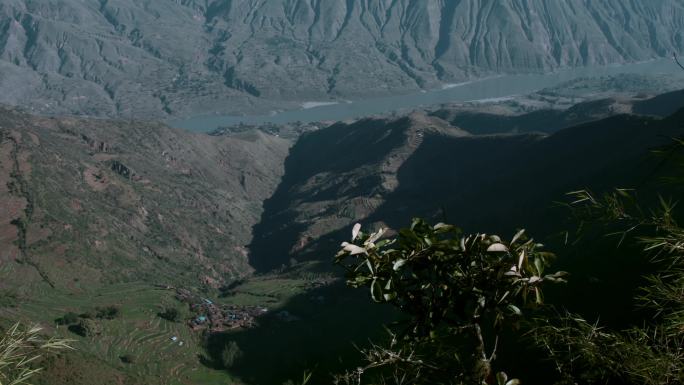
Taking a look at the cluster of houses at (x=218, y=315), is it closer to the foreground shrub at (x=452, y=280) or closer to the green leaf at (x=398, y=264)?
the foreground shrub at (x=452, y=280)

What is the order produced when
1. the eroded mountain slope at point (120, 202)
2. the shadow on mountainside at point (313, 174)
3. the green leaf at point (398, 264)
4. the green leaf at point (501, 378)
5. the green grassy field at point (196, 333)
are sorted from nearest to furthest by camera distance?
the green leaf at point (501, 378), the green leaf at point (398, 264), the green grassy field at point (196, 333), the eroded mountain slope at point (120, 202), the shadow on mountainside at point (313, 174)

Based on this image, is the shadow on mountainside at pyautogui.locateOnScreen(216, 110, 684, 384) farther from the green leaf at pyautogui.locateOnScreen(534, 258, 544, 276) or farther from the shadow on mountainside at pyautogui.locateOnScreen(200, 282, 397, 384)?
the green leaf at pyautogui.locateOnScreen(534, 258, 544, 276)

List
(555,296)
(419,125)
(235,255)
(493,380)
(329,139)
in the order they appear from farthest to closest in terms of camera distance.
A: 1. (329,139)
2. (419,125)
3. (235,255)
4. (555,296)
5. (493,380)

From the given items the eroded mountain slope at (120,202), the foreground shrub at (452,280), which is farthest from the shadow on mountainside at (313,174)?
the foreground shrub at (452,280)

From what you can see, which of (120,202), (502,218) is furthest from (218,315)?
(120,202)

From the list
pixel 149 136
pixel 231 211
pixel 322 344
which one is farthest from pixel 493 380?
pixel 149 136

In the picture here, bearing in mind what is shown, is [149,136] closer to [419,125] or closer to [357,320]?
[419,125]

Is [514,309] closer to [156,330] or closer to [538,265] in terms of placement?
[538,265]

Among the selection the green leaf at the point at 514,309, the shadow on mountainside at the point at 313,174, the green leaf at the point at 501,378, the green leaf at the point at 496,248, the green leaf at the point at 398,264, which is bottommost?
the shadow on mountainside at the point at 313,174
